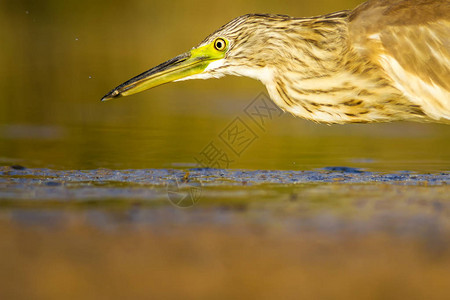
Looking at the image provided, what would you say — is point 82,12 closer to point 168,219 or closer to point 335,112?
point 335,112

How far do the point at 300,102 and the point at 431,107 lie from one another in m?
0.90

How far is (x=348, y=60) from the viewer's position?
585cm

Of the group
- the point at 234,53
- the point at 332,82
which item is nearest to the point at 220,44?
the point at 234,53

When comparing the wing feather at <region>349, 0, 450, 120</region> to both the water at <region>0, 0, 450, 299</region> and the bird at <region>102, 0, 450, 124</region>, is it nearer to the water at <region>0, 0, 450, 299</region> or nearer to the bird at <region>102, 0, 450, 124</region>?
the bird at <region>102, 0, 450, 124</region>

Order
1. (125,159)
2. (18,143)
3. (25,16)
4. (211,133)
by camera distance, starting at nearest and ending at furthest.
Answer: (125,159)
(18,143)
(211,133)
(25,16)

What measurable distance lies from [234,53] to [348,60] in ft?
2.63

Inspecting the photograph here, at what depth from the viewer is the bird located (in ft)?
19.1

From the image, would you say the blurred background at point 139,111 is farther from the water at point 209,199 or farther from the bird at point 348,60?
the bird at point 348,60

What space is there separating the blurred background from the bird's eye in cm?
99

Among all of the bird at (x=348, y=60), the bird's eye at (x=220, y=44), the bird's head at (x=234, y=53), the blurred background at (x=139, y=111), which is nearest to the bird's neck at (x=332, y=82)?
the bird at (x=348, y=60)

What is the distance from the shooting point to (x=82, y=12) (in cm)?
1859

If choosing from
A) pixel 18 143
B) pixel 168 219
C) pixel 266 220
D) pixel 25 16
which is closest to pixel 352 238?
pixel 266 220

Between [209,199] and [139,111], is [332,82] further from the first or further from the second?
[139,111]

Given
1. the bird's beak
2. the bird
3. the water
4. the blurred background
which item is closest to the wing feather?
the bird
